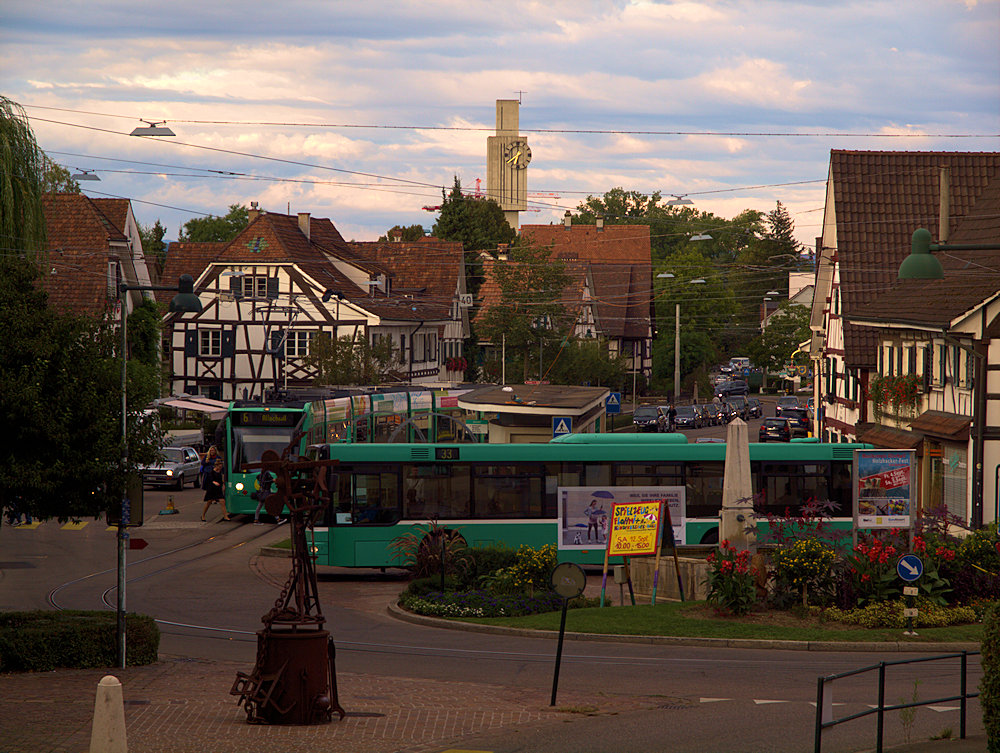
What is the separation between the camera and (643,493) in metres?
25.5

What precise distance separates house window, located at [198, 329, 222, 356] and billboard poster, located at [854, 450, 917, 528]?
51.2 m

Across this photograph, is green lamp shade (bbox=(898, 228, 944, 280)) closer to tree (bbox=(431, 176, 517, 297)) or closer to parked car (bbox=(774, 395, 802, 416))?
parked car (bbox=(774, 395, 802, 416))

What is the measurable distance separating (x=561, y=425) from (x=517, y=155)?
14490cm

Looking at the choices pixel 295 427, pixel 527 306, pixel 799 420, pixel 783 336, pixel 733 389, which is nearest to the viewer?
pixel 295 427

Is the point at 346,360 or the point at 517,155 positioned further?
the point at 517,155

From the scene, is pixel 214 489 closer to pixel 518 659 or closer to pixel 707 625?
pixel 518 659

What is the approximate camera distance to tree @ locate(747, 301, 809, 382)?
85.4 m

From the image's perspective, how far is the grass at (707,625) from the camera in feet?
62.0

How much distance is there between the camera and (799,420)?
67500mm

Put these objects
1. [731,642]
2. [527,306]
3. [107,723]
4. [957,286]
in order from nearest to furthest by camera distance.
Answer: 1. [107,723]
2. [731,642]
3. [957,286]
4. [527,306]

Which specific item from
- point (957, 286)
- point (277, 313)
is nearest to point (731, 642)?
point (957, 286)

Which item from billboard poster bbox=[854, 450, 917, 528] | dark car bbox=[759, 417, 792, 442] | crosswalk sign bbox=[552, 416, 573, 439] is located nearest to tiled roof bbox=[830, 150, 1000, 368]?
crosswalk sign bbox=[552, 416, 573, 439]

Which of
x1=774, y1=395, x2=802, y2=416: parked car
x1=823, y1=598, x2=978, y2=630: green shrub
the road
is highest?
x1=774, y1=395, x2=802, y2=416: parked car

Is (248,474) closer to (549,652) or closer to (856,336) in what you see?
(549,652)
